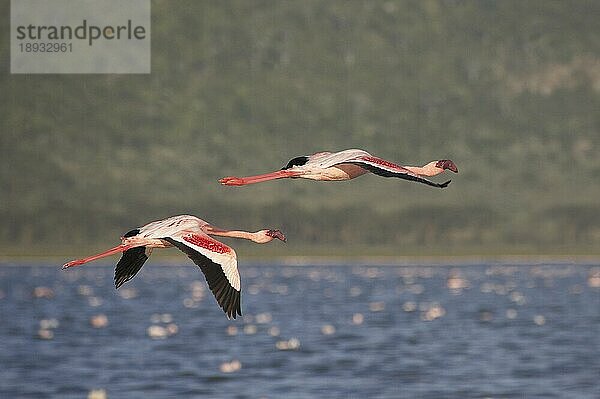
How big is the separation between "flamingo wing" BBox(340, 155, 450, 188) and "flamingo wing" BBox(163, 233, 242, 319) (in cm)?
168

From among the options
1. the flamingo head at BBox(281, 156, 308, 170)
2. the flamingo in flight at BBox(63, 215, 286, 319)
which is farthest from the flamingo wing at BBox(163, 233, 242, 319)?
the flamingo head at BBox(281, 156, 308, 170)

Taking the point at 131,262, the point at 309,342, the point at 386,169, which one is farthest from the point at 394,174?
the point at 309,342

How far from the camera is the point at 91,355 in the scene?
75438 millimetres

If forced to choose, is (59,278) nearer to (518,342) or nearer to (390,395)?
(518,342)

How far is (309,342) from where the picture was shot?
83.2m

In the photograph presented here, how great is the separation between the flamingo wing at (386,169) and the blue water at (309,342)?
43316 millimetres

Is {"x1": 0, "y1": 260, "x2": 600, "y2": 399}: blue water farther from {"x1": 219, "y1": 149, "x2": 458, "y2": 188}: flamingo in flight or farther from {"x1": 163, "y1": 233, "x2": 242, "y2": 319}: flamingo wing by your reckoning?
{"x1": 219, "y1": 149, "x2": 458, "y2": 188}: flamingo in flight

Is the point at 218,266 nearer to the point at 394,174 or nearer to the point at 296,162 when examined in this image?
the point at 296,162

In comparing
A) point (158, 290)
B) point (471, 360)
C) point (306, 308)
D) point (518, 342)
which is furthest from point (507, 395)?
point (158, 290)

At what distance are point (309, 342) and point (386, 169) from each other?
68.4 meters

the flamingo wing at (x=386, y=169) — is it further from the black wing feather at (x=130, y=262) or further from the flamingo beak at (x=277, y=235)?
the black wing feather at (x=130, y=262)

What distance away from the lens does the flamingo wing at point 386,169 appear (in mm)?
15172

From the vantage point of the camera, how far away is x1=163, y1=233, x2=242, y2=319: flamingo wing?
16094 millimetres

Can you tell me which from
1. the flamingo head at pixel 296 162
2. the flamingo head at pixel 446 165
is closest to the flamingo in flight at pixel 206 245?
the flamingo head at pixel 296 162
